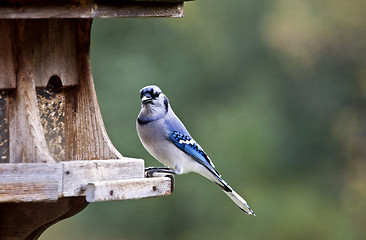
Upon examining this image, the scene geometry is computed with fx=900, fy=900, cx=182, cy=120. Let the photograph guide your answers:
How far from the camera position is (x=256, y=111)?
9.89 meters

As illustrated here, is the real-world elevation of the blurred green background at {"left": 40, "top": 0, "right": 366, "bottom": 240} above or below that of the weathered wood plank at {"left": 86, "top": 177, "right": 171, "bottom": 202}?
above

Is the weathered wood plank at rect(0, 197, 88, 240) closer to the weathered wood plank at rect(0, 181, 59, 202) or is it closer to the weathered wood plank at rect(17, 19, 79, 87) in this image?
the weathered wood plank at rect(0, 181, 59, 202)

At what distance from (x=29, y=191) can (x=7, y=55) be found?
681 mm

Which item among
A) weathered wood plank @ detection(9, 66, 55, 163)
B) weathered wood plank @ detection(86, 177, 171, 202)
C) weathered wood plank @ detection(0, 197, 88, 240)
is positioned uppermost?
weathered wood plank @ detection(9, 66, 55, 163)

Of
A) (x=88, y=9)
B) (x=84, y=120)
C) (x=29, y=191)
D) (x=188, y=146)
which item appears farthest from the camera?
Result: (x=188, y=146)

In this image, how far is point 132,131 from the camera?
8.51 m

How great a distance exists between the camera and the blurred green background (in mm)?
9211

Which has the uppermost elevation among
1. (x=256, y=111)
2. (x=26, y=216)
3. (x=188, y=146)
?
(x=256, y=111)

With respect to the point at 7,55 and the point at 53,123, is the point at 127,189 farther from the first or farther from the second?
the point at 7,55

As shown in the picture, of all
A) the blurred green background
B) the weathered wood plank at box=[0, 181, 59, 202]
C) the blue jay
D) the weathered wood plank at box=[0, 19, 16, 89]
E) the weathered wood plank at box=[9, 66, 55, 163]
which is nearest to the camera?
the weathered wood plank at box=[0, 181, 59, 202]

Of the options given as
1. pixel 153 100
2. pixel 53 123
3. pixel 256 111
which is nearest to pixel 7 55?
pixel 53 123

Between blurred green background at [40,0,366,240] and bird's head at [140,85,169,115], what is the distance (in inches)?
132

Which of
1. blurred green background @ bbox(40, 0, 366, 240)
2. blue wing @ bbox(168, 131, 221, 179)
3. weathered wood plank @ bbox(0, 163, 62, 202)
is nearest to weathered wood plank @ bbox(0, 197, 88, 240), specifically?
weathered wood plank @ bbox(0, 163, 62, 202)

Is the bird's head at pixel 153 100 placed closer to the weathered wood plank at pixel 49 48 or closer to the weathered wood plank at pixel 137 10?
the weathered wood plank at pixel 49 48
